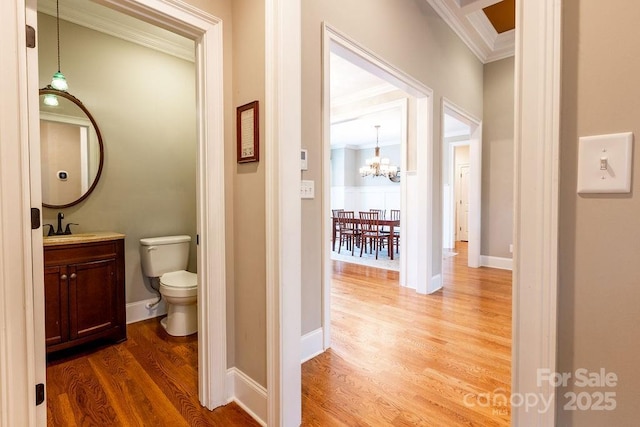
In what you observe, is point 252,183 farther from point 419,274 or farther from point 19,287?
point 419,274

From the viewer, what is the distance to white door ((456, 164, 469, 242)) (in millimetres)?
7941

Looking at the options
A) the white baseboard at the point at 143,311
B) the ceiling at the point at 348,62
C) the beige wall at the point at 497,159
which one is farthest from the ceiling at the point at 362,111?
the white baseboard at the point at 143,311

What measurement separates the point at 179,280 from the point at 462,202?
7557 mm

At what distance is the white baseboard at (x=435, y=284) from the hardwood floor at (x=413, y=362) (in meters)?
0.08

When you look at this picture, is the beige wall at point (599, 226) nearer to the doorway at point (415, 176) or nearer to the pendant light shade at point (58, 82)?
the doorway at point (415, 176)

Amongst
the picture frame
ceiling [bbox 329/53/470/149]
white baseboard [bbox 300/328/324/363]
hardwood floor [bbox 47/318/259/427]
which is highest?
ceiling [bbox 329/53/470/149]

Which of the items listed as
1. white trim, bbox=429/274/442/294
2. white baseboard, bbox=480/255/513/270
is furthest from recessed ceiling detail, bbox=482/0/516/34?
white baseboard, bbox=480/255/513/270

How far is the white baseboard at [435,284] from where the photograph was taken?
3.45 m

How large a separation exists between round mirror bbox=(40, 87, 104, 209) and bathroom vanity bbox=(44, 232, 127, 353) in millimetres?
447

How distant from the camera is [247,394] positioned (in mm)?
1553

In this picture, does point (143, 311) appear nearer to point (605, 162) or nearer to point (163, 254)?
point (163, 254)

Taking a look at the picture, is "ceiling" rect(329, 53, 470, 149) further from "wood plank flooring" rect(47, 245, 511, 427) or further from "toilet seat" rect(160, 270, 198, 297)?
"wood plank flooring" rect(47, 245, 511, 427)

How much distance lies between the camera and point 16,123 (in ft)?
3.53

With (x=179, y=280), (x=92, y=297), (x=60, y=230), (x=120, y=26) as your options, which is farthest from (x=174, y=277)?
(x=120, y=26)
